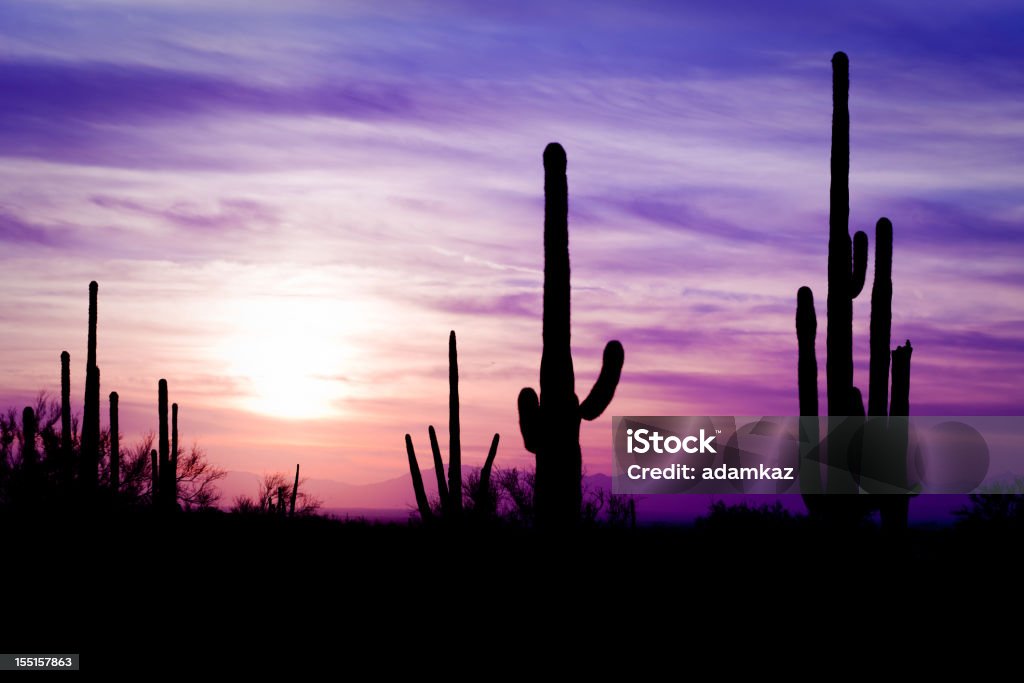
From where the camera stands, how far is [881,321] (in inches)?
633

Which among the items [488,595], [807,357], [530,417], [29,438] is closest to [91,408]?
[29,438]

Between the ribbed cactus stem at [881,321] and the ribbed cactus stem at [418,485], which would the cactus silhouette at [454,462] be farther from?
the ribbed cactus stem at [881,321]

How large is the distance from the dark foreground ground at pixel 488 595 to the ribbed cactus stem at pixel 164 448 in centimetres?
1329

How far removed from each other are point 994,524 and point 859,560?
906 cm

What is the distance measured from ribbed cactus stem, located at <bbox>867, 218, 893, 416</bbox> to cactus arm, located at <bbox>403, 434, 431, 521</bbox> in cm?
1697

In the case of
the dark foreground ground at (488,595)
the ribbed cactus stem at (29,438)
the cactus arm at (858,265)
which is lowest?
the dark foreground ground at (488,595)

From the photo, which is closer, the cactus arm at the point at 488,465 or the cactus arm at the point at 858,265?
the cactus arm at the point at 858,265

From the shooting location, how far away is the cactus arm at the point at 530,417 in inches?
507

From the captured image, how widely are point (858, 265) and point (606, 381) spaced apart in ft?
13.0

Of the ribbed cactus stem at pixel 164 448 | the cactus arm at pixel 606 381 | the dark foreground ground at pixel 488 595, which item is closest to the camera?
the cactus arm at pixel 606 381

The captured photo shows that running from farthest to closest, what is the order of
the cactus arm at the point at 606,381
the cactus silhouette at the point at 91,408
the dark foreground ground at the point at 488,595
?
the cactus silhouette at the point at 91,408, the dark foreground ground at the point at 488,595, the cactus arm at the point at 606,381

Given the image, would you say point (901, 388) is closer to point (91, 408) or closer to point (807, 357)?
point (807, 357)

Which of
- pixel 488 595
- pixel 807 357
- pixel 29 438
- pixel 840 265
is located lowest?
pixel 488 595

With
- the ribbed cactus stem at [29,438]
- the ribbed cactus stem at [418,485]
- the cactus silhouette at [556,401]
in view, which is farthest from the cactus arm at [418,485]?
the cactus silhouette at [556,401]
